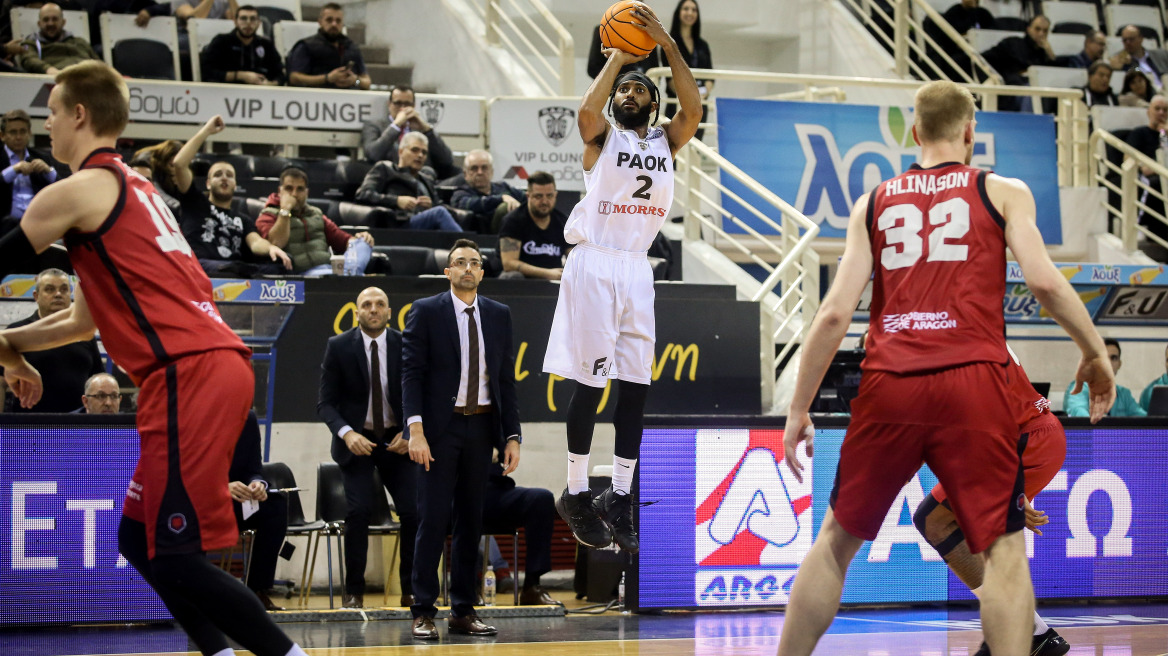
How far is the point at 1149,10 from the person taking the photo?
19.5m

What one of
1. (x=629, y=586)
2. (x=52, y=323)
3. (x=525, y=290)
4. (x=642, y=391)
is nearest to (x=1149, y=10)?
(x=525, y=290)

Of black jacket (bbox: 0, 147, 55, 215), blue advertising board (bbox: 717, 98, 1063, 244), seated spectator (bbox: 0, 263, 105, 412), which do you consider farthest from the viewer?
blue advertising board (bbox: 717, 98, 1063, 244)

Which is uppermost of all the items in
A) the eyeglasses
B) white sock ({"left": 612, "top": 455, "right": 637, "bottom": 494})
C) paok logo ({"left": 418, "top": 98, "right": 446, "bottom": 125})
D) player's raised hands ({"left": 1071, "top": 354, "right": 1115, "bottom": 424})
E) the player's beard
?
paok logo ({"left": 418, "top": 98, "right": 446, "bottom": 125})

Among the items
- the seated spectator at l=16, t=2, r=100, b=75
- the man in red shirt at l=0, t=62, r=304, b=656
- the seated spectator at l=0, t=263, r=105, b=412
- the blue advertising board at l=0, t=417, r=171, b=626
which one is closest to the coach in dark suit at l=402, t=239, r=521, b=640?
the blue advertising board at l=0, t=417, r=171, b=626

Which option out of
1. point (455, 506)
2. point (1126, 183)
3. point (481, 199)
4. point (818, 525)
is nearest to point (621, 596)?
point (818, 525)

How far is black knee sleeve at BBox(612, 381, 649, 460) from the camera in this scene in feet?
20.6

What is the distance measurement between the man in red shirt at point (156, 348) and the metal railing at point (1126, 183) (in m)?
12.4

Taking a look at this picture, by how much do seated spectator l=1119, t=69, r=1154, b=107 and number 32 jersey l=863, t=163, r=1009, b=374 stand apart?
13258 millimetres

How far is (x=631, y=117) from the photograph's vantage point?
622cm

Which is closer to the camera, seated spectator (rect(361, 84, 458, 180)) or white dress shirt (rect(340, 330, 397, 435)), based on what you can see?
white dress shirt (rect(340, 330, 397, 435))

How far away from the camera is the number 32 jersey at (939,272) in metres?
4.23

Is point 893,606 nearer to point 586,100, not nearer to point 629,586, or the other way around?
point 629,586

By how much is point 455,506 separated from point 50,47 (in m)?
7.96

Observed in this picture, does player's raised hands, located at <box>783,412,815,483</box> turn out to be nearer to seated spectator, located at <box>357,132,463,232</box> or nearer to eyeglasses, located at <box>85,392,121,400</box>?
eyeglasses, located at <box>85,392,121,400</box>
